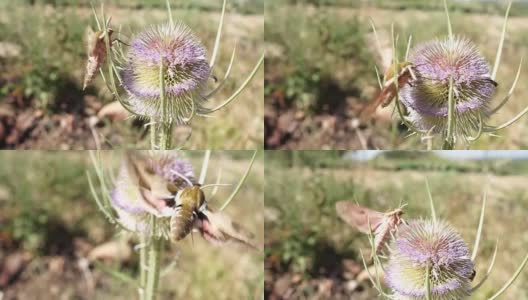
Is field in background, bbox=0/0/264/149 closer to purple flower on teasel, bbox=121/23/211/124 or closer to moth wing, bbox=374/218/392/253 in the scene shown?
purple flower on teasel, bbox=121/23/211/124

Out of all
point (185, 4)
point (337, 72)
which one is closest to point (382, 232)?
point (185, 4)

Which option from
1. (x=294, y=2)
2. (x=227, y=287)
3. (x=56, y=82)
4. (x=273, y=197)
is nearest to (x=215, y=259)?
(x=227, y=287)

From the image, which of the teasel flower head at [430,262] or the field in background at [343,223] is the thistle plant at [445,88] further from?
the field in background at [343,223]

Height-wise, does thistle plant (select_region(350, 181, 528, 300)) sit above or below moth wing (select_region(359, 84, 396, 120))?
below

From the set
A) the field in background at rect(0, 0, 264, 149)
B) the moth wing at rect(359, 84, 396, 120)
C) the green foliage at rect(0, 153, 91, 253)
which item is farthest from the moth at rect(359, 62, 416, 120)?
the green foliage at rect(0, 153, 91, 253)

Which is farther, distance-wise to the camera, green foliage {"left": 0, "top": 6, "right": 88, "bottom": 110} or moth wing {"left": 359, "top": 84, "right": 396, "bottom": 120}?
green foliage {"left": 0, "top": 6, "right": 88, "bottom": 110}

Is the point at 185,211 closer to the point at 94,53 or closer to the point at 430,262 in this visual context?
the point at 94,53
